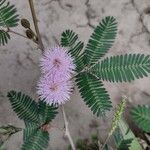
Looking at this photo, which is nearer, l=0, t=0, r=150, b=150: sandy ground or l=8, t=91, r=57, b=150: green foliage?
l=8, t=91, r=57, b=150: green foliage

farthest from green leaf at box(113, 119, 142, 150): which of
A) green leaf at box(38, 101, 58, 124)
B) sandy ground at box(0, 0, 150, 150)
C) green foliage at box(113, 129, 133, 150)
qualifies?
green leaf at box(38, 101, 58, 124)

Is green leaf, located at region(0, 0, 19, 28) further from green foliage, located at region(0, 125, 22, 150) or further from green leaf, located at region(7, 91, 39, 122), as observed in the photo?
green foliage, located at region(0, 125, 22, 150)

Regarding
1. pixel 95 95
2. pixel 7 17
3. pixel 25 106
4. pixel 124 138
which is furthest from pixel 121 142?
pixel 7 17

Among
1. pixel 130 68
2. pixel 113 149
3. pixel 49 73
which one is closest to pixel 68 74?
pixel 49 73

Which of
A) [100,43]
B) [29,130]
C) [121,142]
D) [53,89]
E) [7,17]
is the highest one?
[7,17]

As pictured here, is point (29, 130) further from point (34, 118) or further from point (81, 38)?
point (81, 38)

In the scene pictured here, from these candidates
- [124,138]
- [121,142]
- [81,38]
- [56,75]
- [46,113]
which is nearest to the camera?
[56,75]
